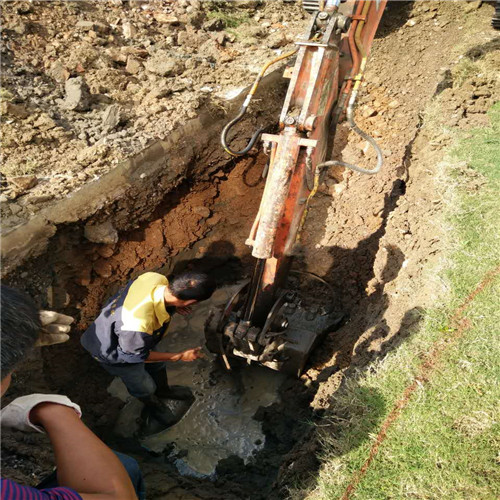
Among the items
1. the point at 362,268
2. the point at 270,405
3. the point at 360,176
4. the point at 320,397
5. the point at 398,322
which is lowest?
the point at 270,405

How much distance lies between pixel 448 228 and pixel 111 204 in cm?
333

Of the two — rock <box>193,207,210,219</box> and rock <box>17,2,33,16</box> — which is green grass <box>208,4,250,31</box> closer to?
rock <box>17,2,33,16</box>

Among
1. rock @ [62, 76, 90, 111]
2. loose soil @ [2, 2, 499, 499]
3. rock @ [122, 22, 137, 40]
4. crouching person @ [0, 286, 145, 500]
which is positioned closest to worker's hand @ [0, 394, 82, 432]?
crouching person @ [0, 286, 145, 500]

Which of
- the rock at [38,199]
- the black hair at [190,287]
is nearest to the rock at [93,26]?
the rock at [38,199]

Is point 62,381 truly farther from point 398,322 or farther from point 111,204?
point 398,322

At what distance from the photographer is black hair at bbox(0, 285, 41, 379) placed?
168 cm

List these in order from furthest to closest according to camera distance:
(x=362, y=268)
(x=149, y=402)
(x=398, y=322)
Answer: (x=362, y=268), (x=149, y=402), (x=398, y=322)

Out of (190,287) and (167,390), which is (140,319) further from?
(167,390)

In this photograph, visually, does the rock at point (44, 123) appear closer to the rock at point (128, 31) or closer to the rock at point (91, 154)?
the rock at point (91, 154)

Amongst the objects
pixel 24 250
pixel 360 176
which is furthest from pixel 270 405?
pixel 360 176

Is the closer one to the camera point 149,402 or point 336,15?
point 336,15

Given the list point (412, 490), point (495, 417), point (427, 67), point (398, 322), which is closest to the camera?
point (412, 490)

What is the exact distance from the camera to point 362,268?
5.36 m

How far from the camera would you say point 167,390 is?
15.2 ft
